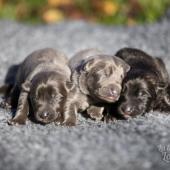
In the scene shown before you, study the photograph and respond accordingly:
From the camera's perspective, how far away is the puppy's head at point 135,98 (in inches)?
331

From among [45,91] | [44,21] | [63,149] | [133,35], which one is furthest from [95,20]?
[63,149]

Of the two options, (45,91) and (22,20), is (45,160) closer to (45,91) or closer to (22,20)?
(45,91)

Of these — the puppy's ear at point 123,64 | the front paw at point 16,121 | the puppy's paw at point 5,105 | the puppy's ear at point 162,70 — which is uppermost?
the puppy's ear at point 123,64

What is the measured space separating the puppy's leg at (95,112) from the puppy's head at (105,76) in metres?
0.17

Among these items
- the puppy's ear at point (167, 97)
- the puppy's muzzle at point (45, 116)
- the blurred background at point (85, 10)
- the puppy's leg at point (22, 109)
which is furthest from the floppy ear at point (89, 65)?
the blurred background at point (85, 10)

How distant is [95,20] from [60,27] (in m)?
1.62

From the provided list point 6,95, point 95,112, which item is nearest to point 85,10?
point 6,95

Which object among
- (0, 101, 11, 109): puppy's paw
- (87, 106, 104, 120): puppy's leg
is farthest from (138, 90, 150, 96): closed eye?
(0, 101, 11, 109): puppy's paw

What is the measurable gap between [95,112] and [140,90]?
2.10ft

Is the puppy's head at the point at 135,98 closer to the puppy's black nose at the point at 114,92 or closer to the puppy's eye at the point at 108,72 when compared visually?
the puppy's black nose at the point at 114,92

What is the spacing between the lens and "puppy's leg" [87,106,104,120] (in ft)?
28.7

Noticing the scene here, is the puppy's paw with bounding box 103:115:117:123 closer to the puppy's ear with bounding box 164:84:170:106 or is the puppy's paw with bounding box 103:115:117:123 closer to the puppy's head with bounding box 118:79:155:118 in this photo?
the puppy's head with bounding box 118:79:155:118

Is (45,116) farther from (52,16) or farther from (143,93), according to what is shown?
(52,16)

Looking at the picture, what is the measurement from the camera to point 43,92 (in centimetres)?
859
